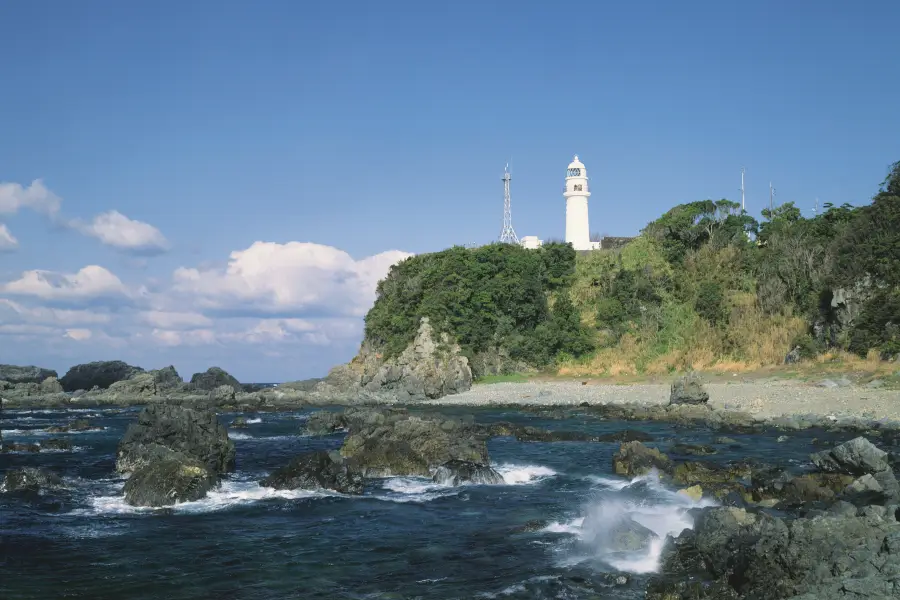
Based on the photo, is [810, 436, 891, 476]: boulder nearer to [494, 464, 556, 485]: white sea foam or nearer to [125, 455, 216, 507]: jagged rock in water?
[494, 464, 556, 485]: white sea foam

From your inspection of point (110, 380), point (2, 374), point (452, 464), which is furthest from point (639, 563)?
point (2, 374)

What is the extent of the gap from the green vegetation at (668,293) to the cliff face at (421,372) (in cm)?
136

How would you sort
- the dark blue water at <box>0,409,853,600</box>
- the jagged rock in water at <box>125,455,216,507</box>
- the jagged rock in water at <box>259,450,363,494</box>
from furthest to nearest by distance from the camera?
the jagged rock in water at <box>259,450,363,494</box>, the jagged rock in water at <box>125,455,216,507</box>, the dark blue water at <box>0,409,853,600</box>

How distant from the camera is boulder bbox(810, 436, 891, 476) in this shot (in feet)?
47.8

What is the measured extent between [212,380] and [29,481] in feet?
164

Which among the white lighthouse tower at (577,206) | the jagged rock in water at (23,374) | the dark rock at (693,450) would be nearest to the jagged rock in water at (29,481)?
the dark rock at (693,450)

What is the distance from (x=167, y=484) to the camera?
16.1 metres

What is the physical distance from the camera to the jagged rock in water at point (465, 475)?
18.1 m

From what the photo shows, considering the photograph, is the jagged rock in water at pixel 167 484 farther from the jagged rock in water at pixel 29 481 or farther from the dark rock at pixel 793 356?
the dark rock at pixel 793 356

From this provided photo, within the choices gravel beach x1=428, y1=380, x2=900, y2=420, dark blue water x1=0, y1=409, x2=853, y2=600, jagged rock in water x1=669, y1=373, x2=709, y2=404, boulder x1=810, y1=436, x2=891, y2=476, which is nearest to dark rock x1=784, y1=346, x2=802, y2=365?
gravel beach x1=428, y1=380, x2=900, y2=420

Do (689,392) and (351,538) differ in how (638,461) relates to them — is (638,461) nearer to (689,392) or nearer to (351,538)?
(351,538)

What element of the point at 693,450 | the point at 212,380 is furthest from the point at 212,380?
the point at 693,450

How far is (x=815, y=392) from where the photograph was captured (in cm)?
2939

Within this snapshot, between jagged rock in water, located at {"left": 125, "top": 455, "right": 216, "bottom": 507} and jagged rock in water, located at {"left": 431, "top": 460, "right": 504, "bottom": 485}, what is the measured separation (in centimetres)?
590
